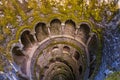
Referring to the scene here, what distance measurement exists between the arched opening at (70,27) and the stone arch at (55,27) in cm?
37

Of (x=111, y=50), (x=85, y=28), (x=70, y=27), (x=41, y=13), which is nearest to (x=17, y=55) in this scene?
(x=41, y=13)

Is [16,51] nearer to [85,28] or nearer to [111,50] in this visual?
[85,28]

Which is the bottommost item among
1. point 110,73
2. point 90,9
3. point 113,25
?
point 110,73

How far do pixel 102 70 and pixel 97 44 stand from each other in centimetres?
184

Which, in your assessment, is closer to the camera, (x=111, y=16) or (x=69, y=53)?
(x=111, y=16)

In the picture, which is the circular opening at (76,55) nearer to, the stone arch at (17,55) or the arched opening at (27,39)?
the arched opening at (27,39)

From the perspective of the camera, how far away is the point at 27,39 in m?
14.4

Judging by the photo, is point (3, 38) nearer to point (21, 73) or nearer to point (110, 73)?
point (21, 73)

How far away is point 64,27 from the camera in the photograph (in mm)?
14695

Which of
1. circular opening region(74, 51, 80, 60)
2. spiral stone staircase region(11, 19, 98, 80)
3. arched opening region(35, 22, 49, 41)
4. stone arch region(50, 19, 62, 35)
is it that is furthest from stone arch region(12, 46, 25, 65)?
circular opening region(74, 51, 80, 60)

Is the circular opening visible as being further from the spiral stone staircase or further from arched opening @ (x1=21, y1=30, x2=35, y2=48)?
arched opening @ (x1=21, y1=30, x2=35, y2=48)

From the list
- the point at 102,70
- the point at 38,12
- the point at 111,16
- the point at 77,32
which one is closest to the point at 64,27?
the point at 77,32

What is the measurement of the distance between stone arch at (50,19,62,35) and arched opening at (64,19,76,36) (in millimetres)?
372

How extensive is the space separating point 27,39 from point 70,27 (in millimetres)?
2366
